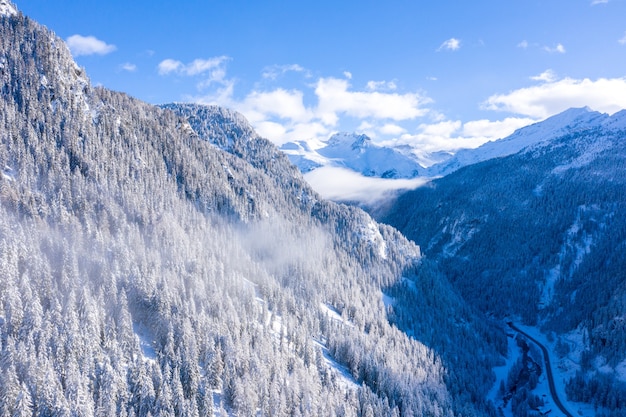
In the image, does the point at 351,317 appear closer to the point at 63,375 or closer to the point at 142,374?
the point at 142,374

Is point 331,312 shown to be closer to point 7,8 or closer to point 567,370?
point 567,370

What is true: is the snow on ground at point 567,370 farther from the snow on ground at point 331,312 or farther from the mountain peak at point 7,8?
the mountain peak at point 7,8

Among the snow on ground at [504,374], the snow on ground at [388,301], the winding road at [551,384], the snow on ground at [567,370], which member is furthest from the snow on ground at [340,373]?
the snow on ground at [567,370]

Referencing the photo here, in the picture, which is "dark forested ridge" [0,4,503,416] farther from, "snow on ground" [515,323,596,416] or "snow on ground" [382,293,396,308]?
"snow on ground" [515,323,596,416]

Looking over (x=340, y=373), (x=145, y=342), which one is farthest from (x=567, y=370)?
(x=145, y=342)

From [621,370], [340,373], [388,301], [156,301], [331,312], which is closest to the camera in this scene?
[156,301]
